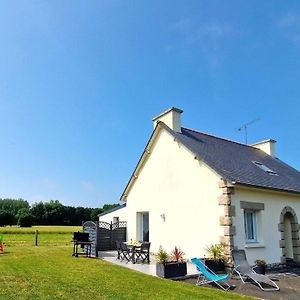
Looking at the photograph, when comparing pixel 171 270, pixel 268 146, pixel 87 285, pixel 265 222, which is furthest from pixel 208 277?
pixel 268 146

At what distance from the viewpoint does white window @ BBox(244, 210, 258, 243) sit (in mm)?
13482

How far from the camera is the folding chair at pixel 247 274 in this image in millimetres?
9613

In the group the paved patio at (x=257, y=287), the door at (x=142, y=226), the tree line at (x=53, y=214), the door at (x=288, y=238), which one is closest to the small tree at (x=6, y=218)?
the tree line at (x=53, y=214)

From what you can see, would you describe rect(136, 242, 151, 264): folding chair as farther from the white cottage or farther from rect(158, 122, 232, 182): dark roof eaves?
rect(158, 122, 232, 182): dark roof eaves

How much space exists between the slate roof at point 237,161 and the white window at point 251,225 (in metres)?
1.33

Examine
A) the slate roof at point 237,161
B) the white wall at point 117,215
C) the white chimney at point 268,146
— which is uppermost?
the white chimney at point 268,146

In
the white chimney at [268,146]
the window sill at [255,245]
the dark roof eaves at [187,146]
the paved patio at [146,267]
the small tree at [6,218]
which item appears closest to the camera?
the paved patio at [146,267]

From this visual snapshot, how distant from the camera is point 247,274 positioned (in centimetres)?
1021

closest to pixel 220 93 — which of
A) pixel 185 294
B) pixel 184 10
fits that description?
pixel 184 10

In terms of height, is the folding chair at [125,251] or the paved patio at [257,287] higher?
the folding chair at [125,251]

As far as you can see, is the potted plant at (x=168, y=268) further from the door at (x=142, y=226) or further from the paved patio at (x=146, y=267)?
the door at (x=142, y=226)

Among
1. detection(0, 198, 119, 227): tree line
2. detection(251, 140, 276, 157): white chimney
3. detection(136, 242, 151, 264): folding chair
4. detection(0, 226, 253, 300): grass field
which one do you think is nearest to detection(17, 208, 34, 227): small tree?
detection(0, 198, 119, 227): tree line

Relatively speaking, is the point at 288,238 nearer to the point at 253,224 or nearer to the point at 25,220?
the point at 253,224

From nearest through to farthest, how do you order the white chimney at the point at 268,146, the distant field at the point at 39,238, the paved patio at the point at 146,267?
the paved patio at the point at 146,267 → the white chimney at the point at 268,146 → the distant field at the point at 39,238
